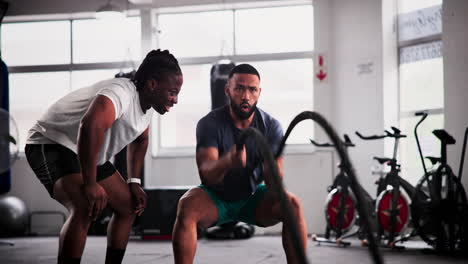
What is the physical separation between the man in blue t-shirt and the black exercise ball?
5176 millimetres

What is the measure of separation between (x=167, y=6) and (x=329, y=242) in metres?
3.91

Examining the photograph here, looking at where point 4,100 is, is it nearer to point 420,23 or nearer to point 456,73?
point 420,23

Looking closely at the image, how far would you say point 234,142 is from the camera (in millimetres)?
2996

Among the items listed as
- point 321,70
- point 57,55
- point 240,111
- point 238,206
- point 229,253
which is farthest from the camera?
point 57,55

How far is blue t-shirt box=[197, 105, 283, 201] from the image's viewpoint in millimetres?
2863

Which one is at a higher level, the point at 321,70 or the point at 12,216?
the point at 321,70

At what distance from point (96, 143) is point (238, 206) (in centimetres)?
83

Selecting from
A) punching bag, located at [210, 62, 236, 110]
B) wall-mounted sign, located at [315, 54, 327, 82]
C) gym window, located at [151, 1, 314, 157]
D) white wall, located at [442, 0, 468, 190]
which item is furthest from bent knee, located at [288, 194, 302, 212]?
gym window, located at [151, 1, 314, 157]

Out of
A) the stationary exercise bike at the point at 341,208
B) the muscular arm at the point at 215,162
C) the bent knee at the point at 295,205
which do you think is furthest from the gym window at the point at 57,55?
the bent knee at the point at 295,205

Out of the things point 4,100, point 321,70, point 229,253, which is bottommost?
point 229,253

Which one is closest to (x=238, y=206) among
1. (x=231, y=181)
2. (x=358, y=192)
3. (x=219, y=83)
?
(x=231, y=181)

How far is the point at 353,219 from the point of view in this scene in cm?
588

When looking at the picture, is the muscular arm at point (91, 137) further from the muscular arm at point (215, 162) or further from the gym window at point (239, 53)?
the gym window at point (239, 53)

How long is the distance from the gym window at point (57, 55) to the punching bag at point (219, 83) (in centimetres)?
158
